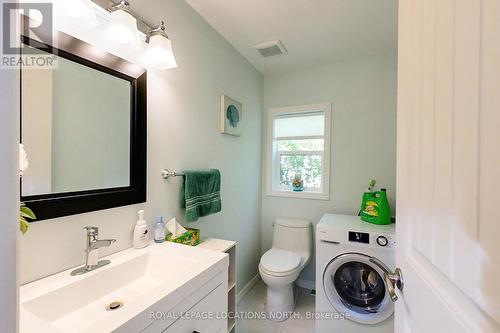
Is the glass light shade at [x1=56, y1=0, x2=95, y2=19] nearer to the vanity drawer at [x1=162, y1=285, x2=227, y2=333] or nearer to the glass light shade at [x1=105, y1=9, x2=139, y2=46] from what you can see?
the glass light shade at [x1=105, y1=9, x2=139, y2=46]

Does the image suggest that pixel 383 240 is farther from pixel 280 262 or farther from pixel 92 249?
pixel 92 249

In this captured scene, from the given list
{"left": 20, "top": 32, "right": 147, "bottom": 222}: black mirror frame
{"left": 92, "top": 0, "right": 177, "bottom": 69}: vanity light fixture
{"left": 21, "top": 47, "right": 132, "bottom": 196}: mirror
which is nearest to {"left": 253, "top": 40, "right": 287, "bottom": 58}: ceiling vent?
{"left": 92, "top": 0, "right": 177, "bottom": 69}: vanity light fixture

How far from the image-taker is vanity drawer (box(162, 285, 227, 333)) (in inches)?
33.6

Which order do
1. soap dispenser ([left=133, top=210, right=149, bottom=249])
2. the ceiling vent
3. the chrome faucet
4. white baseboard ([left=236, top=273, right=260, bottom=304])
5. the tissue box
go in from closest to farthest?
1. the chrome faucet
2. soap dispenser ([left=133, top=210, right=149, bottom=249])
3. the tissue box
4. the ceiling vent
5. white baseboard ([left=236, top=273, right=260, bottom=304])

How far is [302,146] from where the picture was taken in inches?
102

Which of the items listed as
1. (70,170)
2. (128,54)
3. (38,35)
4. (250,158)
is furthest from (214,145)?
(38,35)

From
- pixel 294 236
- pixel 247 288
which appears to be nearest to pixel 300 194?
pixel 294 236

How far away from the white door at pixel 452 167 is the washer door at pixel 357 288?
1.11m

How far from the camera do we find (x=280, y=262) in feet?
6.53

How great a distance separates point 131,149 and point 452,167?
128 cm

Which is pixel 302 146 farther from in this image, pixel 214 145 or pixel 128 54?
pixel 128 54

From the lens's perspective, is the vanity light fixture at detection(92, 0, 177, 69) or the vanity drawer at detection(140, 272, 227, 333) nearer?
the vanity drawer at detection(140, 272, 227, 333)

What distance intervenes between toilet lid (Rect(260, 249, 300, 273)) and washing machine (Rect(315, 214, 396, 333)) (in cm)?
25

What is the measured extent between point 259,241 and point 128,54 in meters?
2.24
